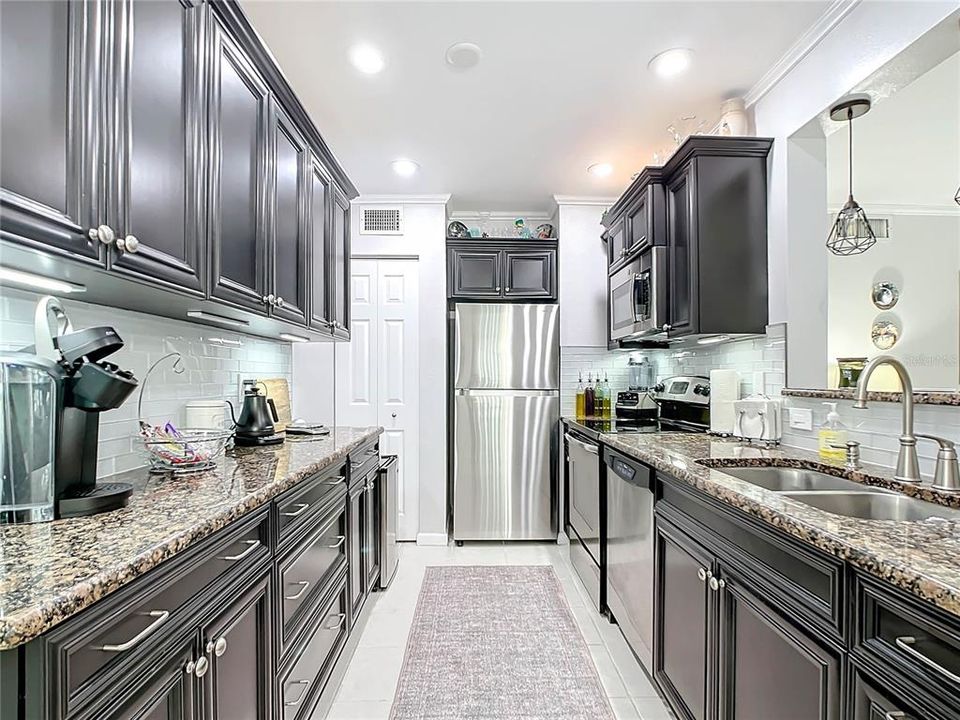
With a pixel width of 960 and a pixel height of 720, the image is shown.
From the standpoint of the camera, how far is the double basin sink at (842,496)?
1.40m

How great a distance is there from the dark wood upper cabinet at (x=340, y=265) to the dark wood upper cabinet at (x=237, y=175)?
0.93 m

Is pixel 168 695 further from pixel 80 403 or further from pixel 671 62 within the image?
pixel 671 62

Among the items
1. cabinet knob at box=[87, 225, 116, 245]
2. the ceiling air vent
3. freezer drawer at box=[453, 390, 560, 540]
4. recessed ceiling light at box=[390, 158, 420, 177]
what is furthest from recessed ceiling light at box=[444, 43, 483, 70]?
freezer drawer at box=[453, 390, 560, 540]

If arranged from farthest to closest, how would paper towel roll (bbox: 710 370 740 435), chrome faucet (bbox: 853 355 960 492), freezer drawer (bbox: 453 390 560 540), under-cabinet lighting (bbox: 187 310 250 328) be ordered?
freezer drawer (bbox: 453 390 560 540) → paper towel roll (bbox: 710 370 740 435) → under-cabinet lighting (bbox: 187 310 250 328) → chrome faucet (bbox: 853 355 960 492)

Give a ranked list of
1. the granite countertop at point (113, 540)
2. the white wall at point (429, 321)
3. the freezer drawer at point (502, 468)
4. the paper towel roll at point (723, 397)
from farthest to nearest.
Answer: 1. the white wall at point (429, 321)
2. the freezer drawer at point (502, 468)
3. the paper towel roll at point (723, 397)
4. the granite countertop at point (113, 540)

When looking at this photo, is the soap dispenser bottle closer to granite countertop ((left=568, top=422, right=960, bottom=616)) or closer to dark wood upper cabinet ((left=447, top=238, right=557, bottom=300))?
granite countertop ((left=568, top=422, right=960, bottom=616))

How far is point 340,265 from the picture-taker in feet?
9.87

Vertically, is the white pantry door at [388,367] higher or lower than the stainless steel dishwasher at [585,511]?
higher

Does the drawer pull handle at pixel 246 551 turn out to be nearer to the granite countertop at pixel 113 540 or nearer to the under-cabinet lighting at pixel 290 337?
the granite countertop at pixel 113 540

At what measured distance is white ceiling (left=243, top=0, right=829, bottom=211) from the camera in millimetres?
1945

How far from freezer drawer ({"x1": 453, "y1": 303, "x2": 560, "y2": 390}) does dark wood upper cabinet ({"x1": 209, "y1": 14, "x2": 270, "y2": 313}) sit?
6.80 ft

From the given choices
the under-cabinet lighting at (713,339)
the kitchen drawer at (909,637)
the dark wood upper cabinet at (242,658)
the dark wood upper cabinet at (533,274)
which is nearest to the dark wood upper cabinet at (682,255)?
the under-cabinet lighting at (713,339)

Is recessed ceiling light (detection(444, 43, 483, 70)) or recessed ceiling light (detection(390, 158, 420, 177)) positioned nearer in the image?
recessed ceiling light (detection(444, 43, 483, 70))

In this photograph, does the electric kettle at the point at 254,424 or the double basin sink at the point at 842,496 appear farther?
the electric kettle at the point at 254,424
